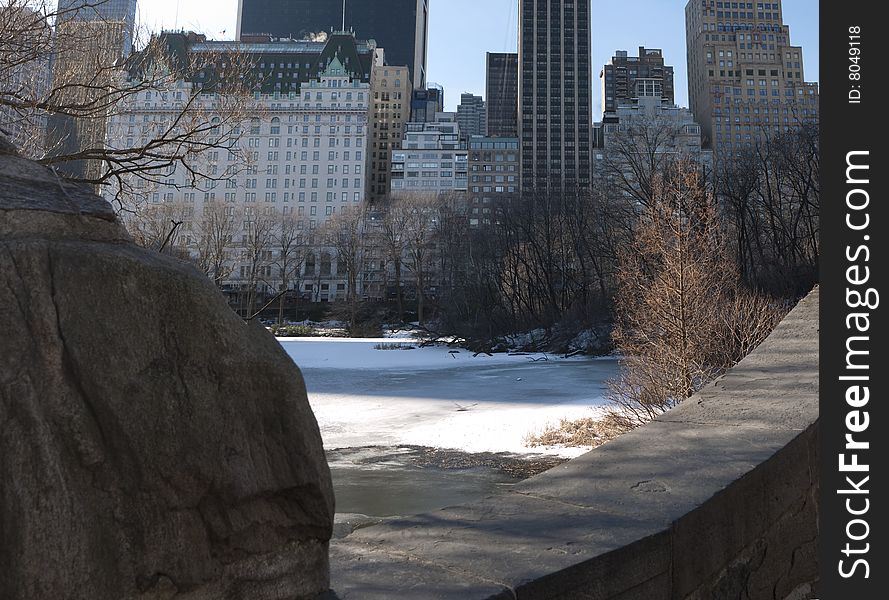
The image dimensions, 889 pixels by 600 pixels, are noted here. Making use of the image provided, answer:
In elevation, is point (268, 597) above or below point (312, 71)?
below

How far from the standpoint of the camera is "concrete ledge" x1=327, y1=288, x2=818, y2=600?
71.5 inches

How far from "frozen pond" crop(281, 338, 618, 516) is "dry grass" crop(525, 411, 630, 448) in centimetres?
30

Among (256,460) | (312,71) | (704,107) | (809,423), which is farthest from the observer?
(704,107)

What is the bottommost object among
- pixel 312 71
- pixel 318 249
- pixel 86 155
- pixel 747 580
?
pixel 747 580

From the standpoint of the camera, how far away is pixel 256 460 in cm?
147

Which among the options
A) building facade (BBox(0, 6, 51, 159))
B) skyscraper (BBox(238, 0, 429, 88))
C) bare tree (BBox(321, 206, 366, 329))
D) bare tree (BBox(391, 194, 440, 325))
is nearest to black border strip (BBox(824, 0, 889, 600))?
building facade (BBox(0, 6, 51, 159))

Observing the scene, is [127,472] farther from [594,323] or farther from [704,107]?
[704,107]

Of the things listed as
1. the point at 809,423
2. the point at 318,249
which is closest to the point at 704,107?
the point at 318,249

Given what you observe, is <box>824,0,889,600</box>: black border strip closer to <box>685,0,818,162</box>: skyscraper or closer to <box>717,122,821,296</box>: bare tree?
<box>717,122,821,296</box>: bare tree

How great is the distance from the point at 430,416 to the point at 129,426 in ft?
39.1

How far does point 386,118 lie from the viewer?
5719 inches

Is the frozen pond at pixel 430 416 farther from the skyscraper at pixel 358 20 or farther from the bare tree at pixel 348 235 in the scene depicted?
the skyscraper at pixel 358 20

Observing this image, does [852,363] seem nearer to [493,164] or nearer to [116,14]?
[116,14]

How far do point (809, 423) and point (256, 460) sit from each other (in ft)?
8.52
